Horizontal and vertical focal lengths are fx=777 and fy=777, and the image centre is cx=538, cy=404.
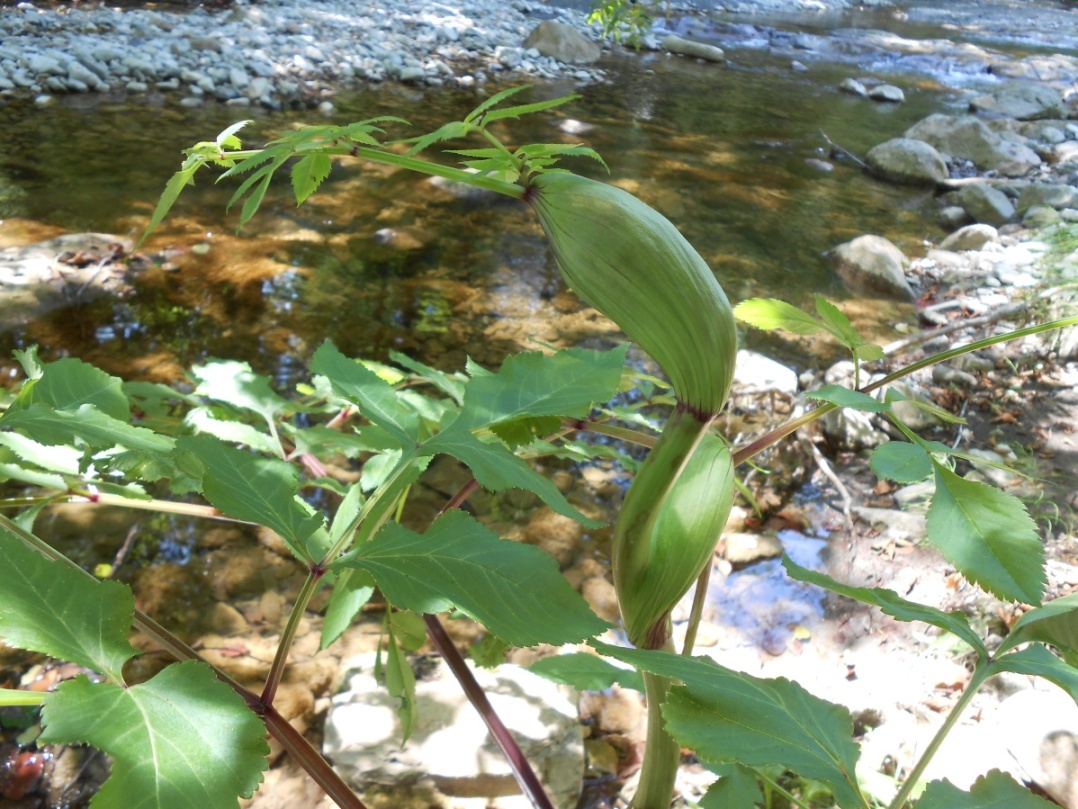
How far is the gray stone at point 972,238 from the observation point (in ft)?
15.2

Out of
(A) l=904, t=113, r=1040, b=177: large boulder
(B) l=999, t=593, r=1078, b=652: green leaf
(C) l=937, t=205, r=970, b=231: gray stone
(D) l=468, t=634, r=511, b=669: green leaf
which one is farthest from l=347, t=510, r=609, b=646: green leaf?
(A) l=904, t=113, r=1040, b=177: large boulder

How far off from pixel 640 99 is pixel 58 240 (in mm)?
5355

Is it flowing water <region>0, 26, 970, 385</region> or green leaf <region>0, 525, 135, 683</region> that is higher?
green leaf <region>0, 525, 135, 683</region>

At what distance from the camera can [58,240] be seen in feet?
11.3

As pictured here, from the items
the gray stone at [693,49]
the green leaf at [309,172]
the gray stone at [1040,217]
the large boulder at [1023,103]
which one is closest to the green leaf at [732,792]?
the green leaf at [309,172]

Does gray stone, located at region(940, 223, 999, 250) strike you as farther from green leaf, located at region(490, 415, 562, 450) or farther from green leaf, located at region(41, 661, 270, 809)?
green leaf, located at region(41, 661, 270, 809)

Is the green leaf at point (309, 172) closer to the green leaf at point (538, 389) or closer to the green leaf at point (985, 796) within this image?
the green leaf at point (538, 389)

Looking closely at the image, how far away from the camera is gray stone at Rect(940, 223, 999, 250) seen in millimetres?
4625

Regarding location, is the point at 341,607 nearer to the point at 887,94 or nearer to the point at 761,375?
the point at 761,375

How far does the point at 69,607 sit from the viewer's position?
0.39m

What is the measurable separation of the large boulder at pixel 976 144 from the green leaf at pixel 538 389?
6.94 m

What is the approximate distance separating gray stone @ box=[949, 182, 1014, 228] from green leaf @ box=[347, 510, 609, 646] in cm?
571

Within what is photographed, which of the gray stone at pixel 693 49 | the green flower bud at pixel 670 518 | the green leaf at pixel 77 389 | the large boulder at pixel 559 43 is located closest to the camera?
the green flower bud at pixel 670 518

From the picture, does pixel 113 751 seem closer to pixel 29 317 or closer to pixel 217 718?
pixel 217 718
